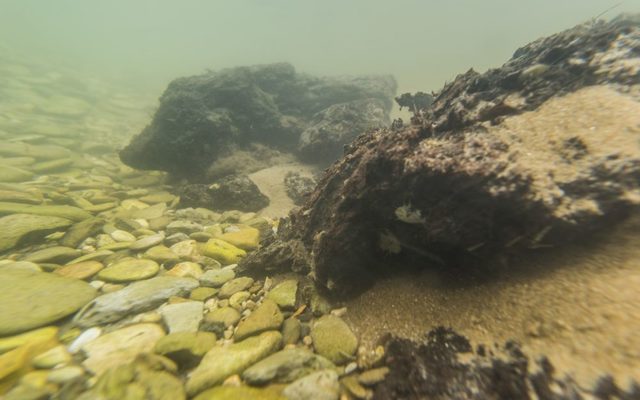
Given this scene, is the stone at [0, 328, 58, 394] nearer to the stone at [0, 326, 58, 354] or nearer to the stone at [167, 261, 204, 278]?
the stone at [0, 326, 58, 354]

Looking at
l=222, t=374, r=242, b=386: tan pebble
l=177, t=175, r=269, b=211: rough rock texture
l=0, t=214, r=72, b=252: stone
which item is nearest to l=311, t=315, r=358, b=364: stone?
l=222, t=374, r=242, b=386: tan pebble

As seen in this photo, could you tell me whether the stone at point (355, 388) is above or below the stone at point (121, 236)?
below

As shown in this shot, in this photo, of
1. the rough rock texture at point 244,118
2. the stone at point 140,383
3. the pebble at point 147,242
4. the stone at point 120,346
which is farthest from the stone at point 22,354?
the rough rock texture at point 244,118

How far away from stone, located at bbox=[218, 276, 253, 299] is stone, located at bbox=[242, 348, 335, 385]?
135 centimetres

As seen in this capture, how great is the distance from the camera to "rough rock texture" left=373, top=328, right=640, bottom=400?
1.70 m

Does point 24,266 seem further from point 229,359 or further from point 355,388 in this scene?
point 355,388

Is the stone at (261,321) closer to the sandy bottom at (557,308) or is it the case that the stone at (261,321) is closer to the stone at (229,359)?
the stone at (229,359)

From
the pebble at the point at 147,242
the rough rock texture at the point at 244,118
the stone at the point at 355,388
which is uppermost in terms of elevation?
the rough rock texture at the point at 244,118

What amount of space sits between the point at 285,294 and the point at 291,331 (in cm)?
62

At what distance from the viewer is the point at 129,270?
4.17 m

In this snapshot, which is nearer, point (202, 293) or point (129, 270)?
point (202, 293)

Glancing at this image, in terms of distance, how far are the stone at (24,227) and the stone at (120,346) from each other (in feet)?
9.62

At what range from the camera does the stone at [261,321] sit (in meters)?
2.99

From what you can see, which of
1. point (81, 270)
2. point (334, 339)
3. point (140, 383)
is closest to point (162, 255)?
point (81, 270)
